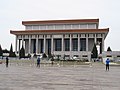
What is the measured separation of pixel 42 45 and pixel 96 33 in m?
28.6

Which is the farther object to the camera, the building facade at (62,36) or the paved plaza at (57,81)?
the building facade at (62,36)

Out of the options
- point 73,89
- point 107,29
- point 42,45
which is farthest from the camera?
point 42,45

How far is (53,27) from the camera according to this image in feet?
364

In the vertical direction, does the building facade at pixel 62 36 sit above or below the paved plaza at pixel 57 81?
above

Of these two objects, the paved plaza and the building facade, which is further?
the building facade

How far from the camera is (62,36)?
4144 inches

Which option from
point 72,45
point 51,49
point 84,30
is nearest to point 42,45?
point 51,49

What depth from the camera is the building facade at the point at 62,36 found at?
10312cm

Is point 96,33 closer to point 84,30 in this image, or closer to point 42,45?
point 84,30

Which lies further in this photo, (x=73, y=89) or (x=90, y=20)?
(x=90, y=20)

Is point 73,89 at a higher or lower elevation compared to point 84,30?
lower

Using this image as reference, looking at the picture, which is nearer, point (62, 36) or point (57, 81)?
point (57, 81)

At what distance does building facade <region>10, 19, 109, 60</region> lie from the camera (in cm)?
10312

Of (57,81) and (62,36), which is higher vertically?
(62,36)
